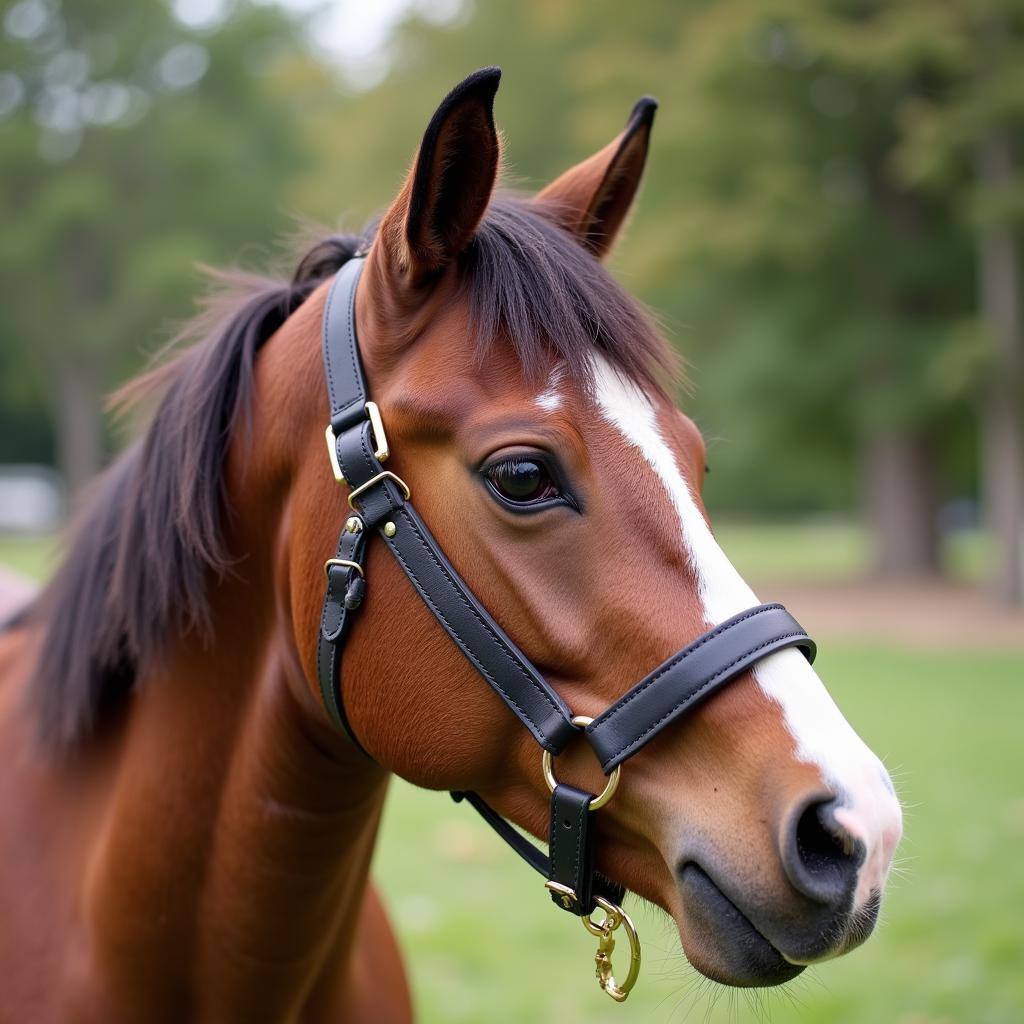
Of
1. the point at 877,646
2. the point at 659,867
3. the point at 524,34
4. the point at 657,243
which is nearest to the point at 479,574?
the point at 659,867

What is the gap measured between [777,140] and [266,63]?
18.7 metres

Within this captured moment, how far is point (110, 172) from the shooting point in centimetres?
2702

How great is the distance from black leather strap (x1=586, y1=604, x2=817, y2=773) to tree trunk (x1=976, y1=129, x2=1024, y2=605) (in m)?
13.3

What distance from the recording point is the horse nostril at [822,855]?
1.38 m

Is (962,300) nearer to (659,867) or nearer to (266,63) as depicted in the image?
(659,867)

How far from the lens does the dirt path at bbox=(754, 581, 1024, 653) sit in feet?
40.9

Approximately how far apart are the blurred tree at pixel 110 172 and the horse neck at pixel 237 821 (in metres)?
24.8

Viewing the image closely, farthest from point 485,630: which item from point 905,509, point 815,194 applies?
point 905,509

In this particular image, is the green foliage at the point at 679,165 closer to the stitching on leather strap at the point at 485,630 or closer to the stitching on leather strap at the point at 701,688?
the stitching on leather strap at the point at 485,630

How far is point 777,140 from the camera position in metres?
15.3

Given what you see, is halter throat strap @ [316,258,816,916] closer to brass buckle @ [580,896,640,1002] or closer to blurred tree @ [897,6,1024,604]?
brass buckle @ [580,896,640,1002]

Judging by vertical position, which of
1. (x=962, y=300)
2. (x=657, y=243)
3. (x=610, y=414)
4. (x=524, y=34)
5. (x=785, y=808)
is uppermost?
(x=524, y=34)

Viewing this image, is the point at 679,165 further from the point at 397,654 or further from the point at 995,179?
the point at 397,654

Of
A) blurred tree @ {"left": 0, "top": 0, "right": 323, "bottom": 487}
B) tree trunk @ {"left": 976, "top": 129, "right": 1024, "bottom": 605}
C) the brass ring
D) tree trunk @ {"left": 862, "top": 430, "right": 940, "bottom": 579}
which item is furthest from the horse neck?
blurred tree @ {"left": 0, "top": 0, "right": 323, "bottom": 487}
